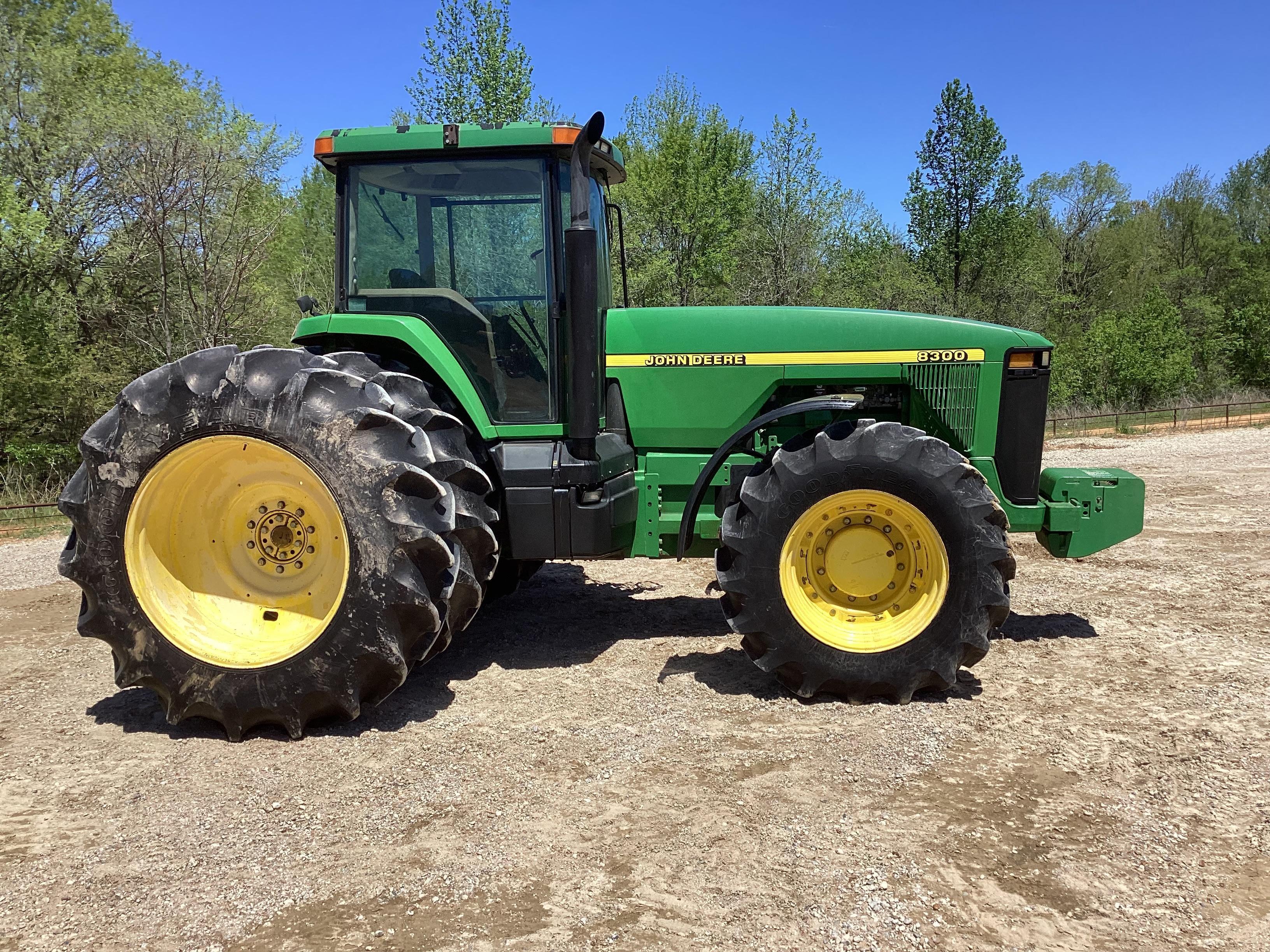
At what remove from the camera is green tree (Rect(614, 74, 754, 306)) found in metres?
24.3

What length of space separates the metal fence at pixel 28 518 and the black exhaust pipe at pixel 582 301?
327 inches

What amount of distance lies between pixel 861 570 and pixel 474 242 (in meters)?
2.49

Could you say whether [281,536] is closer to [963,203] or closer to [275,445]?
[275,445]

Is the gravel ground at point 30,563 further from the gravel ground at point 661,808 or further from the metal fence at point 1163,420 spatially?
the metal fence at point 1163,420

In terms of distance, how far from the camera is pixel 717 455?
456 centimetres

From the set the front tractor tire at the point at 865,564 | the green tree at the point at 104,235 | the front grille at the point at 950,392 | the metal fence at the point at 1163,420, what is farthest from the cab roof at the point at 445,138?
the metal fence at the point at 1163,420

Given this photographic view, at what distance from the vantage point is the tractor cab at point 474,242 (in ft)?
14.0

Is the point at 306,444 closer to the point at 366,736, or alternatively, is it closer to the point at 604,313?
the point at 366,736

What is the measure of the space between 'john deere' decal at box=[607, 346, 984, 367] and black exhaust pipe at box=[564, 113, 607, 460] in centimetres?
82

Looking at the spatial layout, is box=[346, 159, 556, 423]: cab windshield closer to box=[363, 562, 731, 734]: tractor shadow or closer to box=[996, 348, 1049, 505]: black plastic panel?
box=[363, 562, 731, 734]: tractor shadow

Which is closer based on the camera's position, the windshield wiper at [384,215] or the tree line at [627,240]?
the windshield wiper at [384,215]

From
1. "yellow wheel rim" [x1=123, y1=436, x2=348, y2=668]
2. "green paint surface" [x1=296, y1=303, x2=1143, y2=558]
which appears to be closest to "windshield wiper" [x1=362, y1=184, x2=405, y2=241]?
"green paint surface" [x1=296, y1=303, x2=1143, y2=558]

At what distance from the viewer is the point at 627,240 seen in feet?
75.4

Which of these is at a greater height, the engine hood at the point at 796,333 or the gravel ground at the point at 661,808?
the engine hood at the point at 796,333
